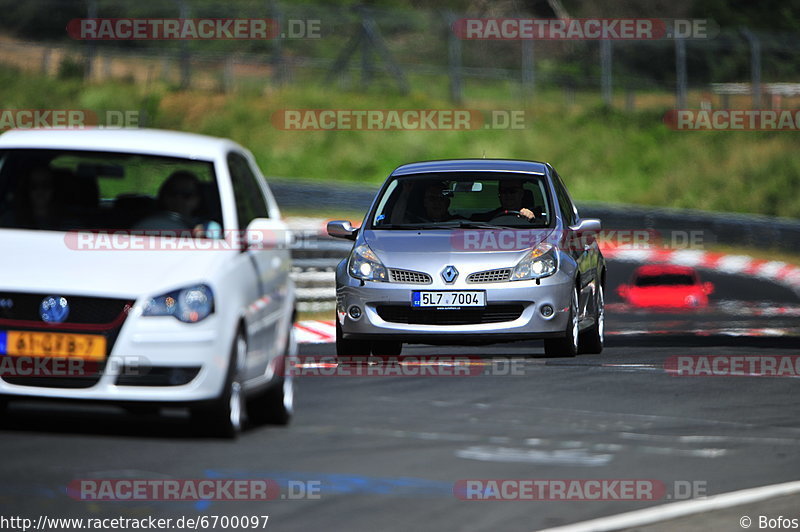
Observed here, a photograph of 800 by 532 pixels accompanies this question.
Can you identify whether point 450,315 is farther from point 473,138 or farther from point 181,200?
point 473,138

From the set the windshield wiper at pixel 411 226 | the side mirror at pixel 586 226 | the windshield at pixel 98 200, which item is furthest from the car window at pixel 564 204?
the windshield at pixel 98 200

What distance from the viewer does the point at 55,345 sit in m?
7.09

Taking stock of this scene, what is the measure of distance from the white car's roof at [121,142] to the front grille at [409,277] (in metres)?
3.26

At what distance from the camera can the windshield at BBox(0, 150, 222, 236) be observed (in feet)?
26.2

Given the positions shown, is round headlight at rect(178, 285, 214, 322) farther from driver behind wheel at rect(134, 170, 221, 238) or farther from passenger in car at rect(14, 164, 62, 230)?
passenger in car at rect(14, 164, 62, 230)

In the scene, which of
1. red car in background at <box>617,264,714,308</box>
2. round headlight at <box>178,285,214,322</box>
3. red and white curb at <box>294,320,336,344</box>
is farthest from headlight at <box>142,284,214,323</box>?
red car in background at <box>617,264,714,308</box>

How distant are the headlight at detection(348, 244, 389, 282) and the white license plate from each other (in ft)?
1.06

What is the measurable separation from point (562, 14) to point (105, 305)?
54524 mm

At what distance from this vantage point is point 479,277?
1152 cm

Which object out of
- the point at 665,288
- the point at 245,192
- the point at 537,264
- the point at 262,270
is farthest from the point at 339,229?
the point at 665,288

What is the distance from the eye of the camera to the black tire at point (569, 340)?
1191 centimetres

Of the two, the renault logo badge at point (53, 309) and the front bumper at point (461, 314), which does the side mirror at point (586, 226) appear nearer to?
the front bumper at point (461, 314)

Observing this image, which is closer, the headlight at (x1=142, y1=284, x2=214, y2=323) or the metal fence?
the headlight at (x1=142, y1=284, x2=214, y2=323)

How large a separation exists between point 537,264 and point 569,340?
78cm
